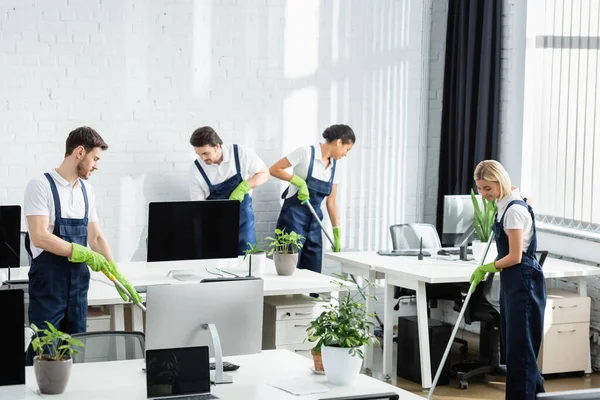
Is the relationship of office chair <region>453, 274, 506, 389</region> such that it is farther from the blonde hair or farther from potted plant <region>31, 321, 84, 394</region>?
potted plant <region>31, 321, 84, 394</region>

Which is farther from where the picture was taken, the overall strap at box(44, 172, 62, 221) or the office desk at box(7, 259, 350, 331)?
the office desk at box(7, 259, 350, 331)

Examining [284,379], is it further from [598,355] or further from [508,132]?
[508,132]

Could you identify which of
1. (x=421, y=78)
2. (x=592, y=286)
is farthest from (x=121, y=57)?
(x=592, y=286)

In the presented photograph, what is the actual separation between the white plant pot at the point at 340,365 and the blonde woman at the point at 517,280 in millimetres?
1800

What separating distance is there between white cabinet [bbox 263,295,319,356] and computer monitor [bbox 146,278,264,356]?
1626 mm

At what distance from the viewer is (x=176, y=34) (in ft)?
22.5

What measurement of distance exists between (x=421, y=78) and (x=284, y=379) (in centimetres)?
461

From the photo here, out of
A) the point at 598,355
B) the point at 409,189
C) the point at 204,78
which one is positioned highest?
the point at 204,78

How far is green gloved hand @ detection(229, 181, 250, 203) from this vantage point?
6.39 m

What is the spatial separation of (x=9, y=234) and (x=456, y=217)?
281 centimetres

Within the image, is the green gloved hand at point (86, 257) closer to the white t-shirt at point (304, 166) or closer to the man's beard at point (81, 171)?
the man's beard at point (81, 171)

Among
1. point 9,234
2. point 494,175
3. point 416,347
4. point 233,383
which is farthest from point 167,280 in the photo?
point 233,383

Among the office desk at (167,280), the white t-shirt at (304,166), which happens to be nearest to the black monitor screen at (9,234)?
the office desk at (167,280)

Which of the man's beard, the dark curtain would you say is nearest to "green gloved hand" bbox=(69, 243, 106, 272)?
the man's beard
